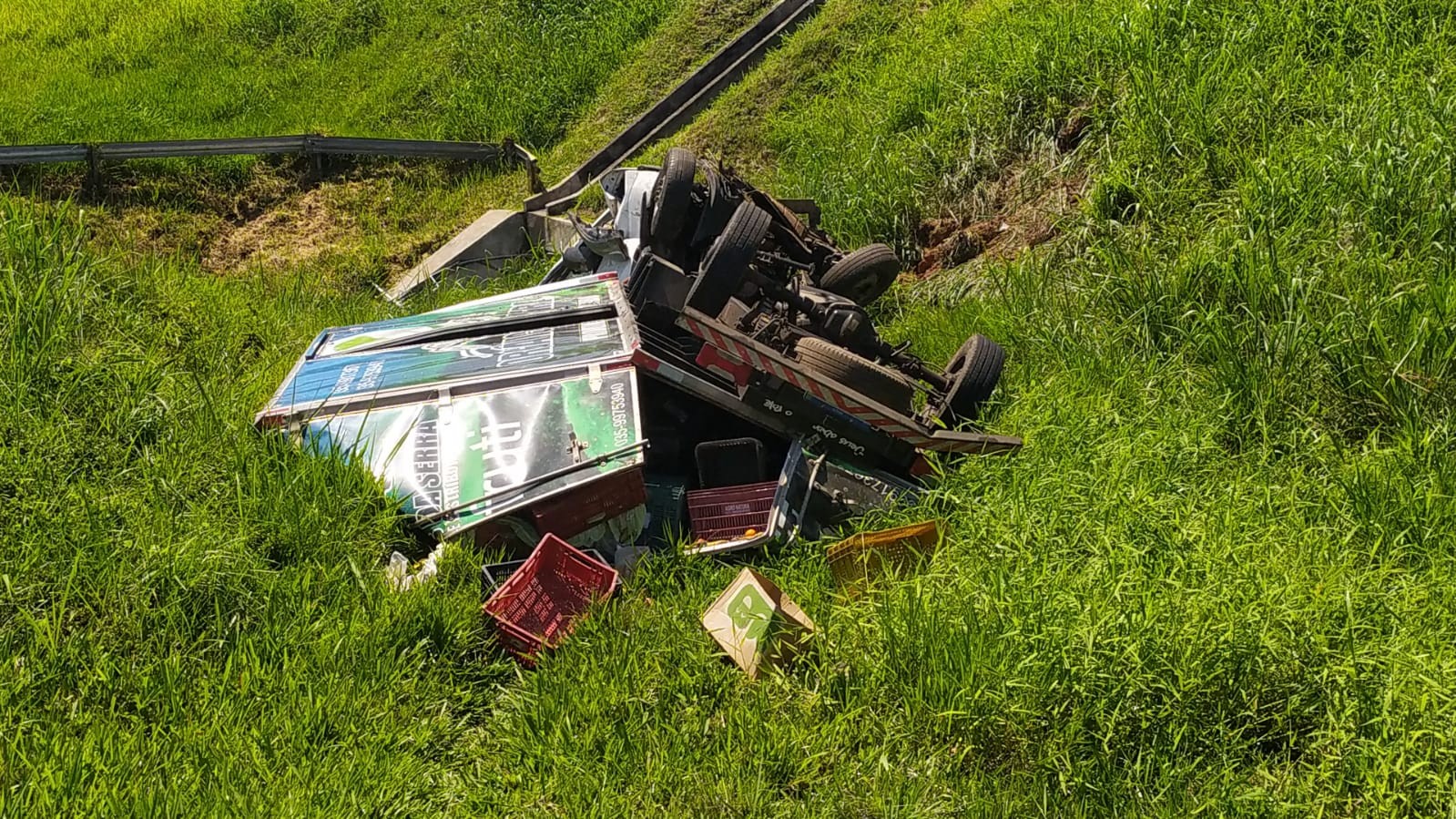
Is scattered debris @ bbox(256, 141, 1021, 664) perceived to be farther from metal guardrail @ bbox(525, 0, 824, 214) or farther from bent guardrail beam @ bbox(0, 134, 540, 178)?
bent guardrail beam @ bbox(0, 134, 540, 178)

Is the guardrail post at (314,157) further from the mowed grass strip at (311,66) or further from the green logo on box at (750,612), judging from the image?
the green logo on box at (750,612)

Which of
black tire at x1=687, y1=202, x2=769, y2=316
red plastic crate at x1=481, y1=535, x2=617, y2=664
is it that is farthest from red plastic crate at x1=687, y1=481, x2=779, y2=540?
black tire at x1=687, y1=202, x2=769, y2=316

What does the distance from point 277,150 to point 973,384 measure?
876 centimetres

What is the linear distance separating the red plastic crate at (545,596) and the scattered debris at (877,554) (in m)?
0.96

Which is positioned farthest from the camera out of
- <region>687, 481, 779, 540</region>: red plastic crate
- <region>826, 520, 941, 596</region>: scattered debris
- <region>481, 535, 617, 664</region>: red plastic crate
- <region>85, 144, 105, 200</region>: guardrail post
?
<region>85, 144, 105, 200</region>: guardrail post

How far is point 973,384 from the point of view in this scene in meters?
5.88

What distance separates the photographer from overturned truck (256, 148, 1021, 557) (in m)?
4.91

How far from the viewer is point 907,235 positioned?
27.6ft

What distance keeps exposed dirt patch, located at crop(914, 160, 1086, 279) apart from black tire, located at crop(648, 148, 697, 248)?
2164mm

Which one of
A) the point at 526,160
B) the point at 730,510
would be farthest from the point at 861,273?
the point at 526,160

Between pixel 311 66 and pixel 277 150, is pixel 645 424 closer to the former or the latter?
pixel 277 150

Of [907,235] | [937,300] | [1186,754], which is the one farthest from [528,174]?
[1186,754]

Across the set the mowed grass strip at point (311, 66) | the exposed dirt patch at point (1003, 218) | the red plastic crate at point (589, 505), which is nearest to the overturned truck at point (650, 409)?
the red plastic crate at point (589, 505)

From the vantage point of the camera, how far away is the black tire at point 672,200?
22.5 feet
